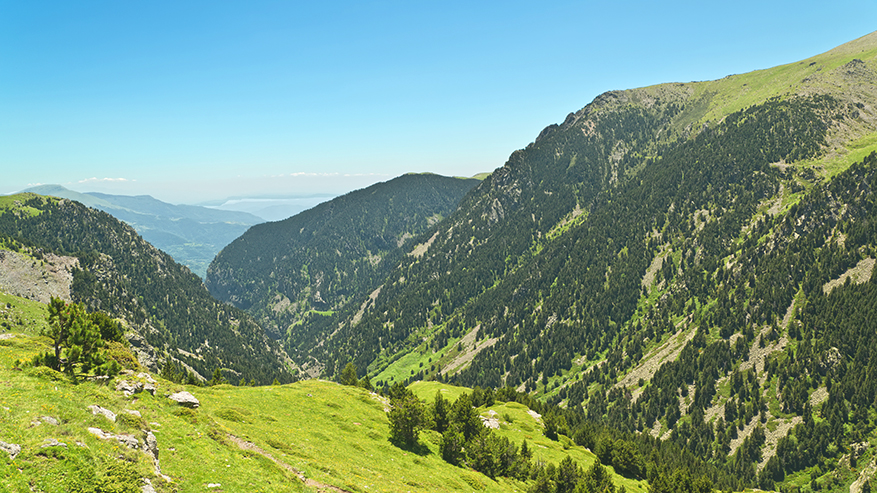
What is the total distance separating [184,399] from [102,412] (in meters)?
17.9

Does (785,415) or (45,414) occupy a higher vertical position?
(45,414)

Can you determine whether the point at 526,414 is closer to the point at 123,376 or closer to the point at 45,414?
the point at 123,376

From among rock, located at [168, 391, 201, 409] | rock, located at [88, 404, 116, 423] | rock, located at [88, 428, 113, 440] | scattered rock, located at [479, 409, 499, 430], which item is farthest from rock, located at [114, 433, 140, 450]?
scattered rock, located at [479, 409, 499, 430]

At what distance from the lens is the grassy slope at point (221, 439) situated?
25.1m

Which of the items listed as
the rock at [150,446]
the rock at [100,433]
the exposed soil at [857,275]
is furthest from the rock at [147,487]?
the exposed soil at [857,275]

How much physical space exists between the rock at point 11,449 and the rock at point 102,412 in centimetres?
825

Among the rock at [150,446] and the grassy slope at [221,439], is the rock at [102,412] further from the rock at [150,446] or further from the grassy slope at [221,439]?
the rock at [150,446]

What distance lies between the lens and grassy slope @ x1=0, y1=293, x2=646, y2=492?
25109 millimetres

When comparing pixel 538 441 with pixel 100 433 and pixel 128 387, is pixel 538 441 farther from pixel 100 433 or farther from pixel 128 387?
pixel 100 433

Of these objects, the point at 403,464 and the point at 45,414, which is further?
the point at 403,464

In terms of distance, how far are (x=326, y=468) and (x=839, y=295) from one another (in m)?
237

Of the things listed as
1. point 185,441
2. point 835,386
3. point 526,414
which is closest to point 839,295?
point 835,386

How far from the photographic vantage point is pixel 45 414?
1129 inches

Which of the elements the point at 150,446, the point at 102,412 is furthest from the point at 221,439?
the point at 102,412
